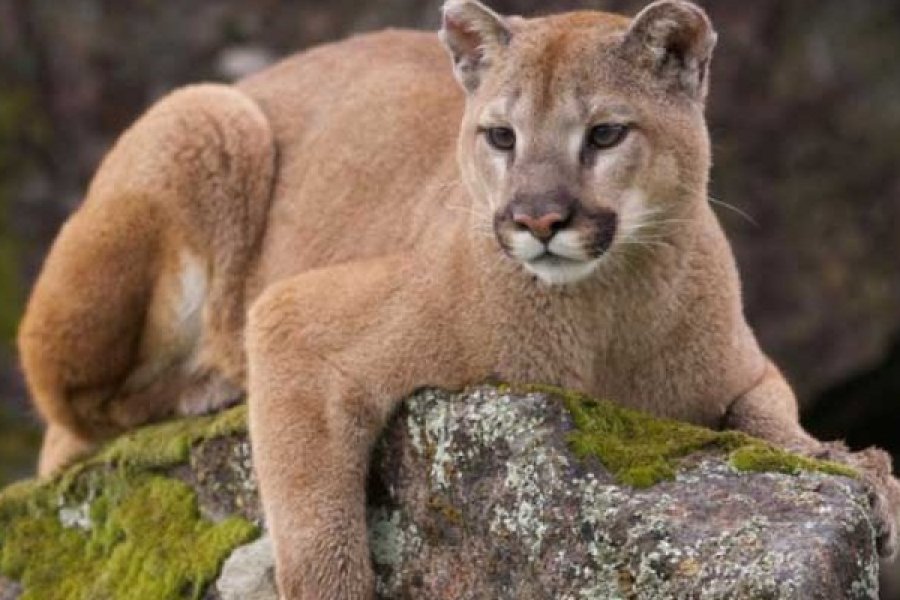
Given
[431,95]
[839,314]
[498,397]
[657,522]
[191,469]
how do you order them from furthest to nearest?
[839,314] < [431,95] < [191,469] < [498,397] < [657,522]

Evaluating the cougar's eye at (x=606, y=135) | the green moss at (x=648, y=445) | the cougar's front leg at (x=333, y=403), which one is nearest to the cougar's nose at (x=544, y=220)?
the cougar's eye at (x=606, y=135)

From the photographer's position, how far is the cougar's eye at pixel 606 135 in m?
7.98

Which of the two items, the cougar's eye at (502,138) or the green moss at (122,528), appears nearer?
the cougar's eye at (502,138)

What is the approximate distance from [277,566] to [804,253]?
24.3 ft

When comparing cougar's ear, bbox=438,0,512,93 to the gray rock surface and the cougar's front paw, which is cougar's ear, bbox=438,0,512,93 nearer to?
the gray rock surface

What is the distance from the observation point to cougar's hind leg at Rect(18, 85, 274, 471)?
10.1 m

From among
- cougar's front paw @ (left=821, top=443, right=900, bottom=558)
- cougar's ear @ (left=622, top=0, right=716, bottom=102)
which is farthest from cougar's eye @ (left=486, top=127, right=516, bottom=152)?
cougar's front paw @ (left=821, top=443, right=900, bottom=558)

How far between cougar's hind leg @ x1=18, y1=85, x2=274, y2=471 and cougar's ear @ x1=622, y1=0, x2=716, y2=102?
8.87 ft

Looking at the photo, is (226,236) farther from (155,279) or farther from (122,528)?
(122,528)

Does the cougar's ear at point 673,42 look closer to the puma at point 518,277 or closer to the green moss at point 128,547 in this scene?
the puma at point 518,277

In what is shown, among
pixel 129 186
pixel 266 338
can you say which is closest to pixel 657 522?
pixel 266 338

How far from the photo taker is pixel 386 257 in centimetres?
892

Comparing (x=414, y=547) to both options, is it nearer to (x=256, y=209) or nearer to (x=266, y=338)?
(x=266, y=338)

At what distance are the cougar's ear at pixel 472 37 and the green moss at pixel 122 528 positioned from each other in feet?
6.04
